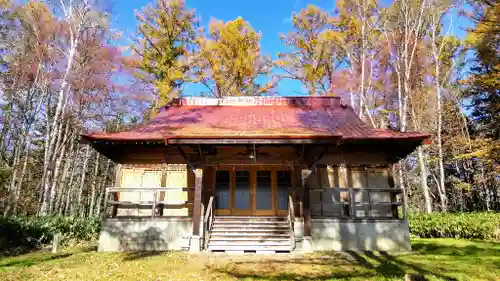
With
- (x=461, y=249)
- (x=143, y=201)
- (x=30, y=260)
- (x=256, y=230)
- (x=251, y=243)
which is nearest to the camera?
(x=30, y=260)

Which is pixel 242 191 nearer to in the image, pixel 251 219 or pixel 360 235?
pixel 251 219

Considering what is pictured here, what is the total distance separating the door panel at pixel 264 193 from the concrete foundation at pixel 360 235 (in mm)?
2170

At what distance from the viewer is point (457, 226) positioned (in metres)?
11.8

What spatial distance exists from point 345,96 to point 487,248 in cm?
1488

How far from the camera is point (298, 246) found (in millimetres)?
9172

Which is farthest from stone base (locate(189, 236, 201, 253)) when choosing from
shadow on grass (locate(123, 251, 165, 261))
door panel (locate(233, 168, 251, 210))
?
door panel (locate(233, 168, 251, 210))

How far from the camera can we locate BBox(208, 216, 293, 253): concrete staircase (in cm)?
903

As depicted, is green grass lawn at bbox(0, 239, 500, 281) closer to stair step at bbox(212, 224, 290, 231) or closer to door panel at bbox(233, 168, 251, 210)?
stair step at bbox(212, 224, 290, 231)

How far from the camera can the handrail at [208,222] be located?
31.3 feet

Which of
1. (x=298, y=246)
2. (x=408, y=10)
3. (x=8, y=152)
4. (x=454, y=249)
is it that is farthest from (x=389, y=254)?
(x=8, y=152)

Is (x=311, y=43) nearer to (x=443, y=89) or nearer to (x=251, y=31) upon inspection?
(x=251, y=31)

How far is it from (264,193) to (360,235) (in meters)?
3.65

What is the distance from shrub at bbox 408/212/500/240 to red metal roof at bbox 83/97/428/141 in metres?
4.86

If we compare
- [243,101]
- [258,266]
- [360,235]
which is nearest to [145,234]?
[258,266]
